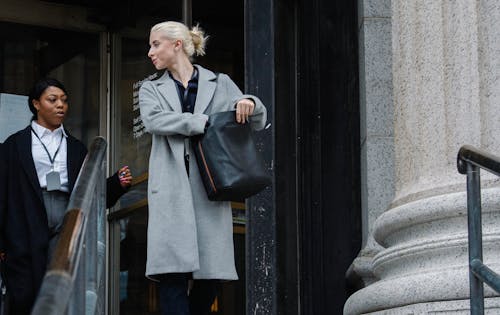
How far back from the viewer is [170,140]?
7.01m

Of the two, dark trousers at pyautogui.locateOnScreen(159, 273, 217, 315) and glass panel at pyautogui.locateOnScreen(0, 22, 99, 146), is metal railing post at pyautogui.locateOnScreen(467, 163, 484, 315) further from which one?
glass panel at pyautogui.locateOnScreen(0, 22, 99, 146)

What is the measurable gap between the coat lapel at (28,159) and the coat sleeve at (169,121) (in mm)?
836

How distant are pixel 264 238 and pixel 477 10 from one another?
2.58 metres

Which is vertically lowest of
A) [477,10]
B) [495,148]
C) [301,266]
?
[301,266]

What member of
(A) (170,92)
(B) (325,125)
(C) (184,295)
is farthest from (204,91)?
(B) (325,125)

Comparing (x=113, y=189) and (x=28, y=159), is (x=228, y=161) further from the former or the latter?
→ (x=28, y=159)

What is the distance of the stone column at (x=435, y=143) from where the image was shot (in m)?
6.60

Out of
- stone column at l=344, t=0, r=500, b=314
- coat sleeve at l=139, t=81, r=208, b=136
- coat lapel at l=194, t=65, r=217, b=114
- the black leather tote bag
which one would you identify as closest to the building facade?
stone column at l=344, t=0, r=500, b=314

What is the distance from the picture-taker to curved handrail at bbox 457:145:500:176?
18.3ft

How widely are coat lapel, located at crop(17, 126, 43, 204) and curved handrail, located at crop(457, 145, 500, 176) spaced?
261cm

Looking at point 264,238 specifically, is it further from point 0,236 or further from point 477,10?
point 477,10

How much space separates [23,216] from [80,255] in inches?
108

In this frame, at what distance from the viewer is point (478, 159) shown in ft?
18.8

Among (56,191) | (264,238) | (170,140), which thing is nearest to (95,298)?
(170,140)
